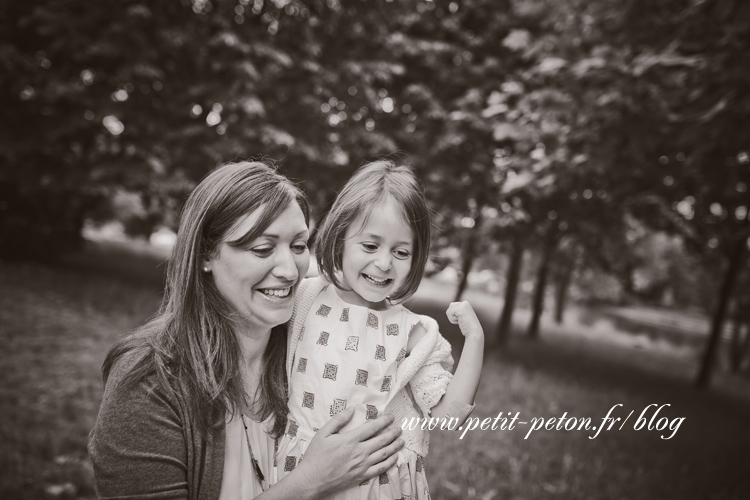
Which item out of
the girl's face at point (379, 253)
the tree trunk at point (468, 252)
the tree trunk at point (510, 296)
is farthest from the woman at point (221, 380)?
the tree trunk at point (510, 296)

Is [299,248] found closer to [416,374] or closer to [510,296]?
[416,374]

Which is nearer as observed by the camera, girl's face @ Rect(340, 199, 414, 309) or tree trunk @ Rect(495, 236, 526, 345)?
girl's face @ Rect(340, 199, 414, 309)

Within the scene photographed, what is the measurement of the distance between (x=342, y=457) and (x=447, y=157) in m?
7.82

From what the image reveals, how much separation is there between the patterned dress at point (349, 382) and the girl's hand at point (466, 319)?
0.21 m

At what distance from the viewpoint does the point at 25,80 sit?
809 cm

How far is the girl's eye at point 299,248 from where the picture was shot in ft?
5.47

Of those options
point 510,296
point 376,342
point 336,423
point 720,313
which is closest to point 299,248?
point 376,342

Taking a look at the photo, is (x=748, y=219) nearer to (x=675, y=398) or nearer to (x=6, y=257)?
(x=675, y=398)

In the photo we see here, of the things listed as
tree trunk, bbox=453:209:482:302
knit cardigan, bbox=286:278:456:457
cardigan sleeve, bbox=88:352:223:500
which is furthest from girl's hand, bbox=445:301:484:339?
tree trunk, bbox=453:209:482:302

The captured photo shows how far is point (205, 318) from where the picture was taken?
1597mm

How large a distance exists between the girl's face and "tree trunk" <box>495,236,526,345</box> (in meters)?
8.11

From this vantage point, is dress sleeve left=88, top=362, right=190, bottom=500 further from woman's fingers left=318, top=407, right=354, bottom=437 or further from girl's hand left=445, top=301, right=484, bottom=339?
girl's hand left=445, top=301, right=484, bottom=339

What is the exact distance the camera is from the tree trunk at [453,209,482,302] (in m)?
9.44

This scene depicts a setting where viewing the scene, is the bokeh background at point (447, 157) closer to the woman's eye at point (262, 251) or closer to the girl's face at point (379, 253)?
the girl's face at point (379, 253)
